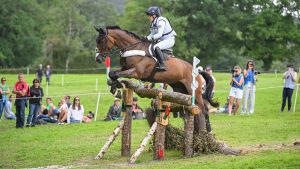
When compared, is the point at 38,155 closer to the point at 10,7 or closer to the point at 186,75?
the point at 186,75

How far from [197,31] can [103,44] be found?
52.9 metres

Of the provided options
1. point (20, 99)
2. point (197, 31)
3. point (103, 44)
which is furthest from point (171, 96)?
point (197, 31)

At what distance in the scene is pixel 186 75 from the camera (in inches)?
508

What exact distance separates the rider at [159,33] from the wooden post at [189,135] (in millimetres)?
1299

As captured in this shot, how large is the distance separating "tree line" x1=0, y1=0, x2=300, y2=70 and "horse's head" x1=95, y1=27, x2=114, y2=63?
47934mm

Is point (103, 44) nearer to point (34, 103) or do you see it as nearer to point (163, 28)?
point (163, 28)

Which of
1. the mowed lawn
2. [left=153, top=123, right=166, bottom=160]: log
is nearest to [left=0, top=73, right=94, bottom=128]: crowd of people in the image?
the mowed lawn

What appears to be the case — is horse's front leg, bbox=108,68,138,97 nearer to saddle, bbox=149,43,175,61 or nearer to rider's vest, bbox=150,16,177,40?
saddle, bbox=149,43,175,61

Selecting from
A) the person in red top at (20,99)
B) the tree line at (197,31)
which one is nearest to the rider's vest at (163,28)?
the person in red top at (20,99)

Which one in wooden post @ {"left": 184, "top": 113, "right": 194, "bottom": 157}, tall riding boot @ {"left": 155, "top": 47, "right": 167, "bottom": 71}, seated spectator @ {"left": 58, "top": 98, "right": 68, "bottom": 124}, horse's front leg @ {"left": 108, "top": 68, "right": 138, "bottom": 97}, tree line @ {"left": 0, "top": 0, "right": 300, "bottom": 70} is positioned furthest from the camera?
tree line @ {"left": 0, "top": 0, "right": 300, "bottom": 70}

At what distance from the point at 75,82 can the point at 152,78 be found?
100 ft

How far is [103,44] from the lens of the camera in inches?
484

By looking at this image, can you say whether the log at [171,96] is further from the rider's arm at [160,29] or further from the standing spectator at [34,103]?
the standing spectator at [34,103]

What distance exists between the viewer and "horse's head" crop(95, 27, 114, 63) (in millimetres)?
12289
